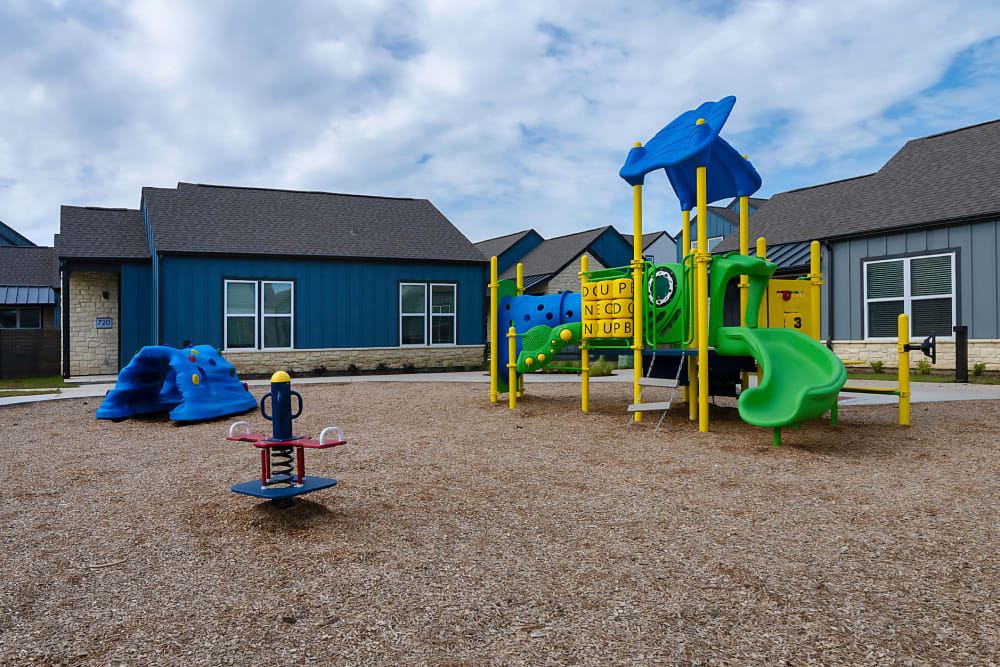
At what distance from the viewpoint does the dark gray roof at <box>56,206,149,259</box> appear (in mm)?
17109

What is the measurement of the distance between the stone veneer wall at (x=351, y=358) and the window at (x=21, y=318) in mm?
12961

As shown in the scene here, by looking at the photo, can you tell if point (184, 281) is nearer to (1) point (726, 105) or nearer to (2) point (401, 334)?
(2) point (401, 334)

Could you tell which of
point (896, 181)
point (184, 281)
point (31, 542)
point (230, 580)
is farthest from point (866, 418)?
point (184, 281)

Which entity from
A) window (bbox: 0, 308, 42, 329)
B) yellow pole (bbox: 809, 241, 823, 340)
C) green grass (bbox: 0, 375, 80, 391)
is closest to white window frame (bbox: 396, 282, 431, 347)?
green grass (bbox: 0, 375, 80, 391)

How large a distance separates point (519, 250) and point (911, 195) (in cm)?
2195

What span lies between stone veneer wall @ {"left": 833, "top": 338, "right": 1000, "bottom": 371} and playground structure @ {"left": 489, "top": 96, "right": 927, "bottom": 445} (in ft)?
26.2

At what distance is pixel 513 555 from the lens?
3535mm

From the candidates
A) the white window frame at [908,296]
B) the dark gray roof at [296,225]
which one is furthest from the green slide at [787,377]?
the dark gray roof at [296,225]

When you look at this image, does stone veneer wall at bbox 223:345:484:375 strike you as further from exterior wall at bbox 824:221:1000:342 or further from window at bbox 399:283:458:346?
exterior wall at bbox 824:221:1000:342

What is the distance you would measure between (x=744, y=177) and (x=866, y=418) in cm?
366

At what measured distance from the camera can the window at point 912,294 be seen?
14.9 m

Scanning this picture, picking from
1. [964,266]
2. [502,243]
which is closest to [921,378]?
[964,266]

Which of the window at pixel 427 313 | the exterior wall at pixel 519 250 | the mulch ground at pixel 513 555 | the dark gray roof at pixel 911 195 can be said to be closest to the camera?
the mulch ground at pixel 513 555

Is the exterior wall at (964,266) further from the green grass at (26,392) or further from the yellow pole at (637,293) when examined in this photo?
the green grass at (26,392)
